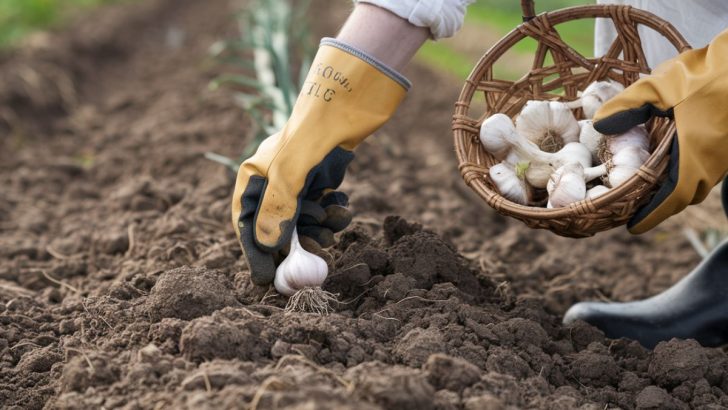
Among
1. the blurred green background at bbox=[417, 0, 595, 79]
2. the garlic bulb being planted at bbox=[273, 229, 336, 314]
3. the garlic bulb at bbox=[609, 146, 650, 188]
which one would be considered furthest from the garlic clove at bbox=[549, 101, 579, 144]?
the blurred green background at bbox=[417, 0, 595, 79]

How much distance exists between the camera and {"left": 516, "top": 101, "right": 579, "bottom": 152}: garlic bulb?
2.30m

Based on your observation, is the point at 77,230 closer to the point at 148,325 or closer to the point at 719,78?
the point at 148,325

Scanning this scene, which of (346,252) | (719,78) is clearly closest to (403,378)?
(346,252)

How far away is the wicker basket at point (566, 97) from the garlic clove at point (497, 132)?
0.18 ft

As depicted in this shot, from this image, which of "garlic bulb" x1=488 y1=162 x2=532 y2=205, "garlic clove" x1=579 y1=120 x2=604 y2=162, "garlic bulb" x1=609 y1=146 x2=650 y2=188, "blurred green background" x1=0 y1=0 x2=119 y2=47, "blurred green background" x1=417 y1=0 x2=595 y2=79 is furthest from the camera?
"blurred green background" x1=0 y1=0 x2=119 y2=47

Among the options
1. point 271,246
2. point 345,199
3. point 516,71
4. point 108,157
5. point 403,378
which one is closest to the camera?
point 403,378

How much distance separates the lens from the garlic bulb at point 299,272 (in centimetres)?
209

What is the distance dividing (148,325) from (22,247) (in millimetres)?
1153

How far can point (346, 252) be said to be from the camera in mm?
2389

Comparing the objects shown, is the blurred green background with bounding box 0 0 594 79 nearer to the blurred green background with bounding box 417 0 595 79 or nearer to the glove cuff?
the blurred green background with bounding box 417 0 595 79

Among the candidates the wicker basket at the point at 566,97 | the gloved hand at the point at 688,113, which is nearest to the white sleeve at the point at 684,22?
the wicker basket at the point at 566,97

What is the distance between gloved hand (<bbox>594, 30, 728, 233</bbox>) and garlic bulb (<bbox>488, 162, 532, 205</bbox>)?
0.96 ft

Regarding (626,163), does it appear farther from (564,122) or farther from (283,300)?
(283,300)

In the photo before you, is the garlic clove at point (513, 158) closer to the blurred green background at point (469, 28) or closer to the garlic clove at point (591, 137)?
A: the garlic clove at point (591, 137)
